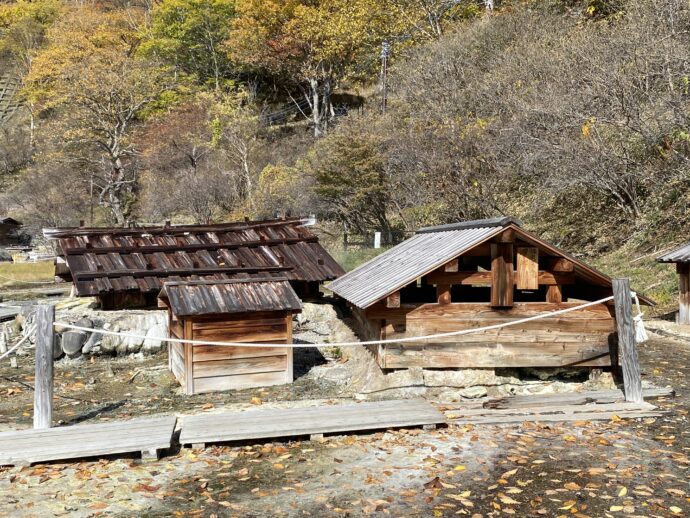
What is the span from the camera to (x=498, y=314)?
33.6 feet

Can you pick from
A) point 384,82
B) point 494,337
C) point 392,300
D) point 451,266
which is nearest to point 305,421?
point 392,300

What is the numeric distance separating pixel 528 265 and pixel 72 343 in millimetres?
9983

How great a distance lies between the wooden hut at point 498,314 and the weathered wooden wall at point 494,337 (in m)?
0.02

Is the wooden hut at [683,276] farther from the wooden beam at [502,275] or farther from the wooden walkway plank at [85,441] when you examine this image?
the wooden walkway plank at [85,441]

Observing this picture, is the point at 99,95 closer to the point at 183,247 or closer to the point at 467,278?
the point at 183,247

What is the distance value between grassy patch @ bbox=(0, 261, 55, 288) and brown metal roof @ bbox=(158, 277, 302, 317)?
20251 mm

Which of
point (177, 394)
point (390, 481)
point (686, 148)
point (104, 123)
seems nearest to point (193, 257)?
point (177, 394)

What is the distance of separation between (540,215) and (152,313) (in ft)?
56.7

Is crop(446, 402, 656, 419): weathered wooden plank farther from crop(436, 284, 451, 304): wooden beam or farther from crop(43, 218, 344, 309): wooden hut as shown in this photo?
crop(43, 218, 344, 309): wooden hut

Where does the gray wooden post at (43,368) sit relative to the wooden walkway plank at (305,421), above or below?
above

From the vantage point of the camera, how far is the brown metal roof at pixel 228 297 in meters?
10.9

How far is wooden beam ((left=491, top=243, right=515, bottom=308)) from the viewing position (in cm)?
1004

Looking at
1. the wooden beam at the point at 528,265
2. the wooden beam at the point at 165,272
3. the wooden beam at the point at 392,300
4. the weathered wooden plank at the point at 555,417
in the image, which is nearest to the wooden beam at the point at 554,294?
the wooden beam at the point at 528,265

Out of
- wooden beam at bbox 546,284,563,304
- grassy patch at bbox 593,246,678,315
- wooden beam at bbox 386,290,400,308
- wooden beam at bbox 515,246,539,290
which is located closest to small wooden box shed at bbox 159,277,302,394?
wooden beam at bbox 386,290,400,308
